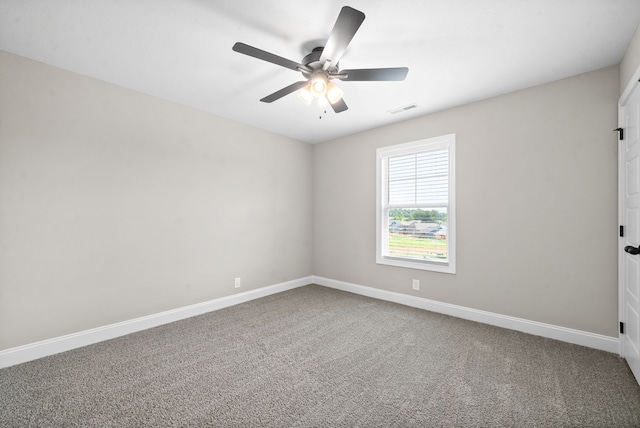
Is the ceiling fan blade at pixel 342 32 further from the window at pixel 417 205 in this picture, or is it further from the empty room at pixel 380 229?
the window at pixel 417 205

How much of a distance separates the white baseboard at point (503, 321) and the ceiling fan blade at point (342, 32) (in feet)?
10.1

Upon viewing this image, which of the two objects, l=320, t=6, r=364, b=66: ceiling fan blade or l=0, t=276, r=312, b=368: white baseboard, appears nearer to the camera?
l=320, t=6, r=364, b=66: ceiling fan blade

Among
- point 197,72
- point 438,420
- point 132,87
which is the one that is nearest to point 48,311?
point 132,87

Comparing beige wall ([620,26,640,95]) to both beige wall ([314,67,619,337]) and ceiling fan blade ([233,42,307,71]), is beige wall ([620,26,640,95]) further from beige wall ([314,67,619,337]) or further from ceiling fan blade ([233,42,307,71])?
ceiling fan blade ([233,42,307,71])

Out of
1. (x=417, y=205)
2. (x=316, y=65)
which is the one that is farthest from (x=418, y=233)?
(x=316, y=65)

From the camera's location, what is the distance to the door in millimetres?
2096

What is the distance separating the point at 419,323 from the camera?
3.28 m

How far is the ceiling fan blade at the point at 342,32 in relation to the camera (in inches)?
61.9

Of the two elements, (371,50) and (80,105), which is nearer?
(371,50)

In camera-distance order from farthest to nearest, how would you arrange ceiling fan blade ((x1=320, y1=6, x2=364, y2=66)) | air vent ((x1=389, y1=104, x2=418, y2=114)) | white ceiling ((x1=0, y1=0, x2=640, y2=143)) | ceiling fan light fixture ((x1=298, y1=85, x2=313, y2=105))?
1. air vent ((x1=389, y1=104, x2=418, y2=114))
2. ceiling fan light fixture ((x1=298, y1=85, x2=313, y2=105))
3. white ceiling ((x1=0, y1=0, x2=640, y2=143))
4. ceiling fan blade ((x1=320, y1=6, x2=364, y2=66))

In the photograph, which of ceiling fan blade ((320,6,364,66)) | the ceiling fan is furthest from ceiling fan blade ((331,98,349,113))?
ceiling fan blade ((320,6,364,66))

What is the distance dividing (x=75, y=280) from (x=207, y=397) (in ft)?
5.98

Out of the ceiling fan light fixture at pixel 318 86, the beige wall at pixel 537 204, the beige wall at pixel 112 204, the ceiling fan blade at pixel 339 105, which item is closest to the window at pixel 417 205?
the beige wall at pixel 537 204

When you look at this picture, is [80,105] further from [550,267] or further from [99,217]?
[550,267]
